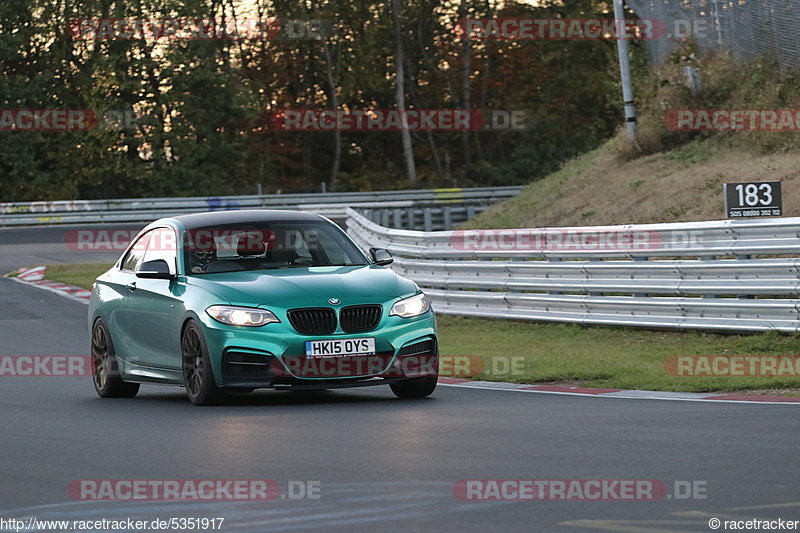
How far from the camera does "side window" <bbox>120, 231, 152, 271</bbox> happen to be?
13445 millimetres

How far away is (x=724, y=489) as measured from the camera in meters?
7.10

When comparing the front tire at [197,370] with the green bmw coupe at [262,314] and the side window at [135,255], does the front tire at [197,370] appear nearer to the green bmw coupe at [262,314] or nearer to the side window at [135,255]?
the green bmw coupe at [262,314]

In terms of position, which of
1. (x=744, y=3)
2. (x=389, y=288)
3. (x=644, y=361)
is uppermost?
(x=744, y=3)

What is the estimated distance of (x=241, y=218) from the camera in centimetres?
1280

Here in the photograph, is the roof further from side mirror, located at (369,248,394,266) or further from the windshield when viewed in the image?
side mirror, located at (369,248,394,266)

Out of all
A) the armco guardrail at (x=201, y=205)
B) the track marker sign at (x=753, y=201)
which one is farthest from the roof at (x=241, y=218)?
the armco guardrail at (x=201, y=205)

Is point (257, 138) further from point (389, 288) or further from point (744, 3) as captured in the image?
point (389, 288)

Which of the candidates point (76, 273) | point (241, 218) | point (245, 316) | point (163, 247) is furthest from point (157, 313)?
point (76, 273)

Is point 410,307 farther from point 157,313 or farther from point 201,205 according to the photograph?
point 201,205

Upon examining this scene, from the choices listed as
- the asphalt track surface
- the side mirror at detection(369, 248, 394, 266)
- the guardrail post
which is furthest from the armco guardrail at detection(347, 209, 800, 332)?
the guardrail post

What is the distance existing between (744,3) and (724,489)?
2278cm

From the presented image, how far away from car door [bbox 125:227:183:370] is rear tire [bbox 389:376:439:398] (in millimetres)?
1720

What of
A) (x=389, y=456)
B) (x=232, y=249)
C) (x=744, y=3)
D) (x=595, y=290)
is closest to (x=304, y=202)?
(x=744, y=3)

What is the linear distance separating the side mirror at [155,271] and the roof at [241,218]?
551 millimetres
